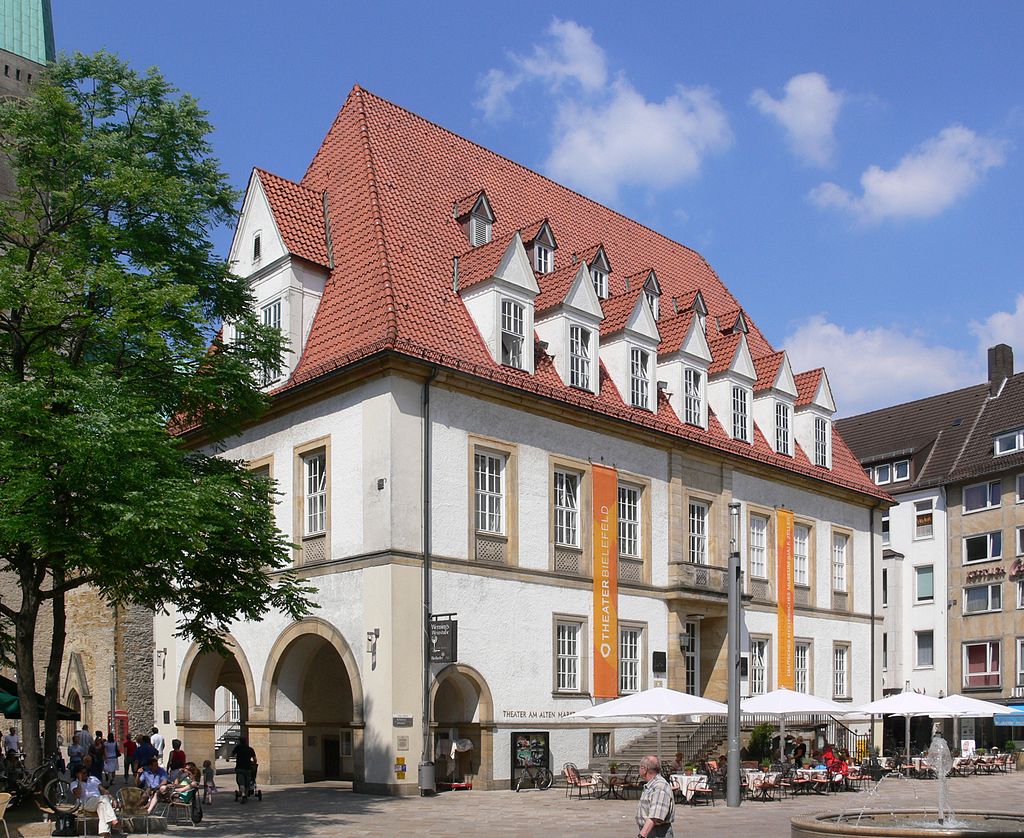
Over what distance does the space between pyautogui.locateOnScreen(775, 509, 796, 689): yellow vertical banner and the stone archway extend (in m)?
13.2

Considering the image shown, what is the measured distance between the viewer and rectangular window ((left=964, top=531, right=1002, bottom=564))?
55.6 metres

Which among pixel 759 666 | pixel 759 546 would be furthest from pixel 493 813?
pixel 759 546

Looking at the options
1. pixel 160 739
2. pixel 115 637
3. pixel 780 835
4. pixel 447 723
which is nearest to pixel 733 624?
pixel 780 835

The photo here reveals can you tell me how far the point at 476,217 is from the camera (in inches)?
1367

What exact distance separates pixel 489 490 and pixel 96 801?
Answer: 43.6ft

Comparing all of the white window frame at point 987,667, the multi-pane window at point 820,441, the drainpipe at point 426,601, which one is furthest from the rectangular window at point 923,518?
the drainpipe at point 426,601

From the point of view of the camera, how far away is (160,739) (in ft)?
105

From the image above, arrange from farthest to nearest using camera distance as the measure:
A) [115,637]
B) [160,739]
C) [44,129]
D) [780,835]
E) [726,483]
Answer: [115,637] < [726,483] < [160,739] < [44,129] < [780,835]

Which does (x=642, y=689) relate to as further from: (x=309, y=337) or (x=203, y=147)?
(x=203, y=147)

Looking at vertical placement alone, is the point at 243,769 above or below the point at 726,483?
below

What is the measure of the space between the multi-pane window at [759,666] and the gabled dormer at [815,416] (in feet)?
23.8

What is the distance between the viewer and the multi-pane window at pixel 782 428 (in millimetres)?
41750

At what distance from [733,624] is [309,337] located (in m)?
13.0

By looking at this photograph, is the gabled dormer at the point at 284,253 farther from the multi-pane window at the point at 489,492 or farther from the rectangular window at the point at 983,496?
the rectangular window at the point at 983,496
